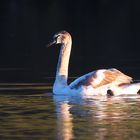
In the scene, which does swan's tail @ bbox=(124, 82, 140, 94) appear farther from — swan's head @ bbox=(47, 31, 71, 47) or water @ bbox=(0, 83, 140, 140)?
swan's head @ bbox=(47, 31, 71, 47)

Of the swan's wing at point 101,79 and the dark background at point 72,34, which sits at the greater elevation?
the dark background at point 72,34

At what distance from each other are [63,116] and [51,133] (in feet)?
6.27

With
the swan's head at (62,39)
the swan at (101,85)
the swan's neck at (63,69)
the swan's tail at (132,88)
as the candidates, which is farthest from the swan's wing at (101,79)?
the swan's head at (62,39)

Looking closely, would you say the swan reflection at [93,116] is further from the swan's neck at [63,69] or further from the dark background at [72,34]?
the dark background at [72,34]

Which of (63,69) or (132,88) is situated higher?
(63,69)

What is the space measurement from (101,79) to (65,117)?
3858 millimetres

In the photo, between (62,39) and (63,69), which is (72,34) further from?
(63,69)

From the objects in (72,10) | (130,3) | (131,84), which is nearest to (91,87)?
(131,84)

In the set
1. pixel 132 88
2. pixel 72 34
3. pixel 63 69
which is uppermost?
pixel 72 34

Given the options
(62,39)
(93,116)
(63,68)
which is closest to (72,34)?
(62,39)

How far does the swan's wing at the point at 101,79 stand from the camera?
20.2 m

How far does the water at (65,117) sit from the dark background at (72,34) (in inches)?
139

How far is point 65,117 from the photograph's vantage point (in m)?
16.5

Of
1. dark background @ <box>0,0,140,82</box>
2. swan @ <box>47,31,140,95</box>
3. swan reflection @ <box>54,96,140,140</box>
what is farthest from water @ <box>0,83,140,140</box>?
dark background @ <box>0,0,140,82</box>
